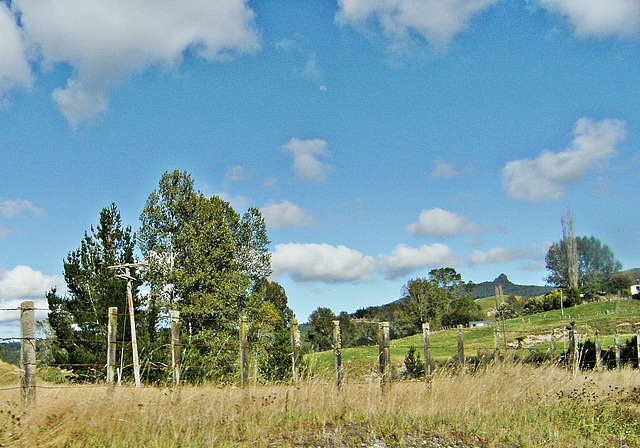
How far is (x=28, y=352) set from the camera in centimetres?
774

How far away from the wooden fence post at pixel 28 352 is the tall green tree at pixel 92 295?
715 inches

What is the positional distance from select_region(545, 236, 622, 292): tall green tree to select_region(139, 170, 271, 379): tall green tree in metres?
105

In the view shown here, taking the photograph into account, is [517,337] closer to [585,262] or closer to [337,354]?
[337,354]

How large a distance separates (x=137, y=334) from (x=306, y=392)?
76.0ft

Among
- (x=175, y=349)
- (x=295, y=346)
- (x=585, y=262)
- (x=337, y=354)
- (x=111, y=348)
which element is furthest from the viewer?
(x=585, y=262)

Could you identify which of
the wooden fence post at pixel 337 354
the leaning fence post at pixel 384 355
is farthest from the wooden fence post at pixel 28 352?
the leaning fence post at pixel 384 355

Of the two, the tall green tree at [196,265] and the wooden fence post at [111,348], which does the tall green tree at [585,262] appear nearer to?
the tall green tree at [196,265]

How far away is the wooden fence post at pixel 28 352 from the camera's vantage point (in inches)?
295

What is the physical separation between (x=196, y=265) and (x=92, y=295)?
7026 millimetres

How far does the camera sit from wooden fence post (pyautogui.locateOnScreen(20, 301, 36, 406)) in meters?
7.50

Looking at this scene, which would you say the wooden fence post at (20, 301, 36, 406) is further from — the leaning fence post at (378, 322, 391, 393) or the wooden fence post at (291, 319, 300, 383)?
the leaning fence post at (378, 322, 391, 393)

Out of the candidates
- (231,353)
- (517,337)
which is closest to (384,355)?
(231,353)

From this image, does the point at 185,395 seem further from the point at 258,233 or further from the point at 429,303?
the point at 429,303

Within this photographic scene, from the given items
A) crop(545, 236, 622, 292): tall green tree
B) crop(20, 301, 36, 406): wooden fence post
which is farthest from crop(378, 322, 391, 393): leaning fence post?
crop(545, 236, 622, 292): tall green tree
